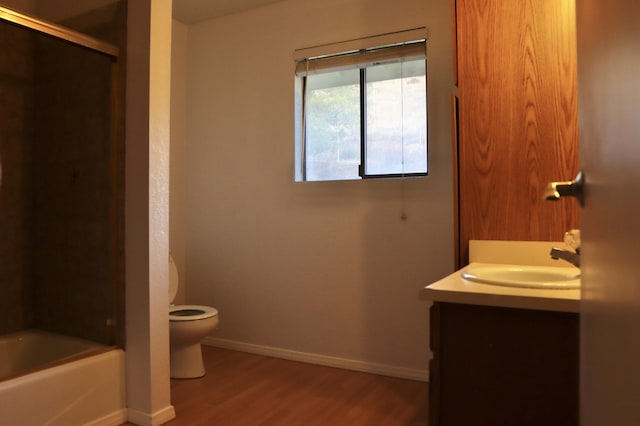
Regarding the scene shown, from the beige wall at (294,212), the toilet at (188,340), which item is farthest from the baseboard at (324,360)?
the toilet at (188,340)

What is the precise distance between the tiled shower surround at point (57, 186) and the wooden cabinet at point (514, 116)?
173 cm

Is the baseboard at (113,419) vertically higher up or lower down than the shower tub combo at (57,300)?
lower down

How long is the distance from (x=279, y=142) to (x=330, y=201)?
1.90 ft

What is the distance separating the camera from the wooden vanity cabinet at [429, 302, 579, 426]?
1229 millimetres

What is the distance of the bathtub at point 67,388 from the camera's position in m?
1.93

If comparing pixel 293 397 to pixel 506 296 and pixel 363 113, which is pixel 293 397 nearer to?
pixel 506 296

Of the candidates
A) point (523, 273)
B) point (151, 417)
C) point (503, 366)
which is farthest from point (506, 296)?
point (151, 417)

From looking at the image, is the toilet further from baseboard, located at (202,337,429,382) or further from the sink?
the sink

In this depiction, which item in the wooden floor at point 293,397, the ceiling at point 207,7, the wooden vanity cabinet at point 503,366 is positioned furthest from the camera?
the ceiling at point 207,7

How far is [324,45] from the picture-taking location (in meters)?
3.11

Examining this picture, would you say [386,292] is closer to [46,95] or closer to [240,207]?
[240,207]

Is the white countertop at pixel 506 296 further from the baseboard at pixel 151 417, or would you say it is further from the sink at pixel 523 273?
the baseboard at pixel 151 417

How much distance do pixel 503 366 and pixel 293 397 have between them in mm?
1547

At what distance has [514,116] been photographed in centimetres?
205
